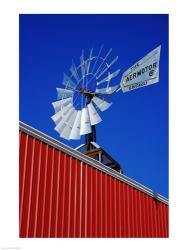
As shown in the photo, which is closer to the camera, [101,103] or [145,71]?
[145,71]

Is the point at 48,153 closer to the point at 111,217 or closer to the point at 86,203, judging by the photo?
the point at 86,203

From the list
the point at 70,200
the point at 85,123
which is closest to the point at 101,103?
the point at 85,123

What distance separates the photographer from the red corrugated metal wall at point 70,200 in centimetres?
811

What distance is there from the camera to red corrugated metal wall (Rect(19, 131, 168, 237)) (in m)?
8.11

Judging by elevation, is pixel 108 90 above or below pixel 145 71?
above

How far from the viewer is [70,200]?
9.01 metres

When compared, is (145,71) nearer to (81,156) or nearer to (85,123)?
(81,156)

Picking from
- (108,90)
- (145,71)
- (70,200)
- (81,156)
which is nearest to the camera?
(70,200)

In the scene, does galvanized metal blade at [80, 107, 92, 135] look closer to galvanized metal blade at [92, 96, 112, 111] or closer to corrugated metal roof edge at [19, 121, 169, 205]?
galvanized metal blade at [92, 96, 112, 111]

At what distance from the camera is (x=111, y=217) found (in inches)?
400

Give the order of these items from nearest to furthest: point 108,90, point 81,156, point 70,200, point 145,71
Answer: point 70,200 < point 81,156 < point 145,71 < point 108,90

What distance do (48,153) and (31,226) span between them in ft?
5.45

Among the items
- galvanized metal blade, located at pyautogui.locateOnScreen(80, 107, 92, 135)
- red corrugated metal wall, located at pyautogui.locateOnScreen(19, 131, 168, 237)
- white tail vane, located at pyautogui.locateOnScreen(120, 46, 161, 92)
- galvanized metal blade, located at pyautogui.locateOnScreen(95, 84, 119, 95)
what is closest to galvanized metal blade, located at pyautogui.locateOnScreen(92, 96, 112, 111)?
galvanized metal blade, located at pyautogui.locateOnScreen(95, 84, 119, 95)
